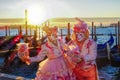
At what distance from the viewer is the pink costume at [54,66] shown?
5.46 meters

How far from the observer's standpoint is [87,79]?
5.31 metres

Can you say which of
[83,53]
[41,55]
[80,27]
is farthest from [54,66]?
[80,27]

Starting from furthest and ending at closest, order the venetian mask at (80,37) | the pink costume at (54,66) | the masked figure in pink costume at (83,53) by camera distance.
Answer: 1. the pink costume at (54,66)
2. the venetian mask at (80,37)
3. the masked figure in pink costume at (83,53)

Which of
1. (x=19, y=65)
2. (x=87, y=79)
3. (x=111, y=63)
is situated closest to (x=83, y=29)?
(x=87, y=79)

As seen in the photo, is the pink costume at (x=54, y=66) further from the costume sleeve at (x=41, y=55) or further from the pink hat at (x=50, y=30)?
the pink hat at (x=50, y=30)

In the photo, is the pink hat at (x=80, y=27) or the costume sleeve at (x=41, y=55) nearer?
the pink hat at (x=80, y=27)

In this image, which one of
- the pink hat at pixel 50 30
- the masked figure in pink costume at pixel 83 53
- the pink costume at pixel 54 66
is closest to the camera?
the masked figure in pink costume at pixel 83 53

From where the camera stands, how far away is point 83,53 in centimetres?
519

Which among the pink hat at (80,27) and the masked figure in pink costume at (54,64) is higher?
the pink hat at (80,27)

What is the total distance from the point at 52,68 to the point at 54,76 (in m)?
Result: 0.12

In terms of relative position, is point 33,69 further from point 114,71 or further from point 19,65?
point 114,71

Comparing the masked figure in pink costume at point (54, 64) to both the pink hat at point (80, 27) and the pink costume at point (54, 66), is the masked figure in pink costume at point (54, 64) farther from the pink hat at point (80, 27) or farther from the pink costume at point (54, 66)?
the pink hat at point (80, 27)

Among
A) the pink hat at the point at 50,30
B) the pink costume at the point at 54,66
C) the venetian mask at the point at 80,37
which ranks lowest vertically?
the pink costume at the point at 54,66

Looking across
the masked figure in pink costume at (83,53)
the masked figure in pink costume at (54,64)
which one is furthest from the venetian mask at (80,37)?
the masked figure in pink costume at (54,64)
